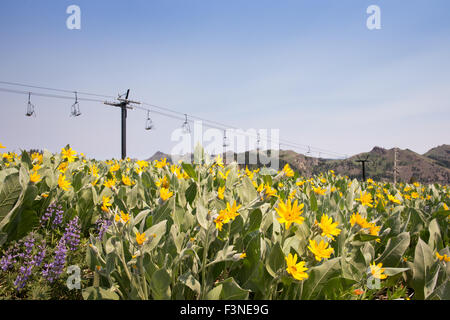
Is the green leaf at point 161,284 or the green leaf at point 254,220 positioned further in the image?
the green leaf at point 254,220

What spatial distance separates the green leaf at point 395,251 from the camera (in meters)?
1.71

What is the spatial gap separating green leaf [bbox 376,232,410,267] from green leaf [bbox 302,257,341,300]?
0.65 meters

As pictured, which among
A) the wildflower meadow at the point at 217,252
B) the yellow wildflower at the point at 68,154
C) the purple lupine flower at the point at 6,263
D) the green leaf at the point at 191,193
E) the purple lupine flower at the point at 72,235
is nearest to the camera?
the wildflower meadow at the point at 217,252

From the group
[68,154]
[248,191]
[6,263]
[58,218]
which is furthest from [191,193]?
[68,154]

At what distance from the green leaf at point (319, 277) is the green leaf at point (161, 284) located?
645 mm

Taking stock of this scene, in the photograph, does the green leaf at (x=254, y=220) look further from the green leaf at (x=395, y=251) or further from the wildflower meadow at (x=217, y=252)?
the green leaf at (x=395, y=251)

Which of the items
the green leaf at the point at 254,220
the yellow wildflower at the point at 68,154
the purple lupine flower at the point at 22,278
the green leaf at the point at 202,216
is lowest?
the purple lupine flower at the point at 22,278

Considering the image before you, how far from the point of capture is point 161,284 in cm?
112

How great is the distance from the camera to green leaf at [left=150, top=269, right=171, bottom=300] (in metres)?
1.10

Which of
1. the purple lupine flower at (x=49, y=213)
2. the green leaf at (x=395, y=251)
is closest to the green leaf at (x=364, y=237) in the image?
the green leaf at (x=395, y=251)

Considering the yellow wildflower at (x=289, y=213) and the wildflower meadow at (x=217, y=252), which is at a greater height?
the yellow wildflower at (x=289, y=213)

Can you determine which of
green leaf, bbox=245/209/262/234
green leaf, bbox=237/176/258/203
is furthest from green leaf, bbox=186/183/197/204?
green leaf, bbox=245/209/262/234
